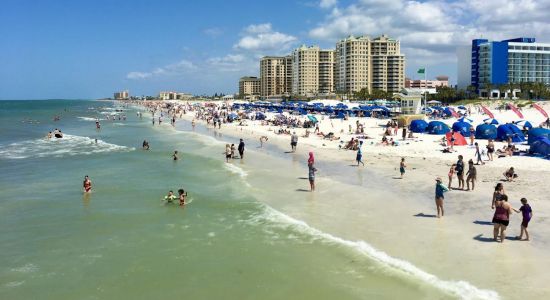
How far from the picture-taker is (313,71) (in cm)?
16812

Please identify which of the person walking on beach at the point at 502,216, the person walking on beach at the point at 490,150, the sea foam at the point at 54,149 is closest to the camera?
the person walking on beach at the point at 502,216

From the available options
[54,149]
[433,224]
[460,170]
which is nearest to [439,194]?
[433,224]

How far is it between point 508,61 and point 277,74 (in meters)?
95.9

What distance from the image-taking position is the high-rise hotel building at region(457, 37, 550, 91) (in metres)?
112

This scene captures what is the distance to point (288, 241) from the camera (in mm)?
11586

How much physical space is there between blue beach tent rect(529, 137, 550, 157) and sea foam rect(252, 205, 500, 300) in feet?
51.8

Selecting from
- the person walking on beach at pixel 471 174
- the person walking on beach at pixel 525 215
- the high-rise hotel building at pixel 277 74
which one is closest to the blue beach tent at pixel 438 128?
the person walking on beach at pixel 471 174

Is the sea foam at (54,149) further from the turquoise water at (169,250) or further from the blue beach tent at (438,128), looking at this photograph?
the blue beach tent at (438,128)

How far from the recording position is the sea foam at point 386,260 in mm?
8281

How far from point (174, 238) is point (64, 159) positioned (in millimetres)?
19763

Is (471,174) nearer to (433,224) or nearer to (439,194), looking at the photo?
(439,194)

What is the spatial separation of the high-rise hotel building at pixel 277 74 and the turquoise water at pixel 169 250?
561ft

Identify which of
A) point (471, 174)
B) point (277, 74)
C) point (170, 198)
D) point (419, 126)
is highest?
point (277, 74)

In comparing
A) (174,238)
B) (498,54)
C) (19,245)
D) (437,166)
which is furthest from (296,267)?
(498,54)
